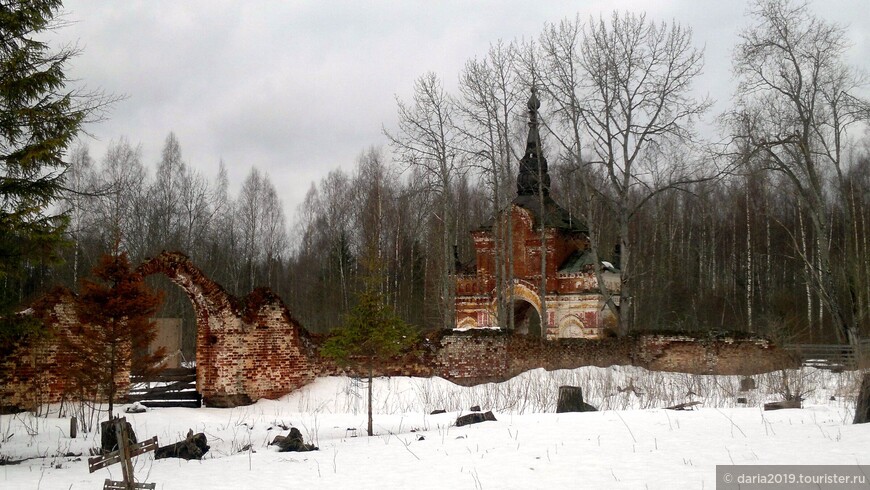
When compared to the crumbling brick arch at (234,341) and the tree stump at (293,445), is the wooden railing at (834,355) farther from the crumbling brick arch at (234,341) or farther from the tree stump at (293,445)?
the tree stump at (293,445)

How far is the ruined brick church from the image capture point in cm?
2767

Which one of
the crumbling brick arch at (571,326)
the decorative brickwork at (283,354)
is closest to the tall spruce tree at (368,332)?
the decorative brickwork at (283,354)

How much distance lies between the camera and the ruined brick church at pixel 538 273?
90.8 feet

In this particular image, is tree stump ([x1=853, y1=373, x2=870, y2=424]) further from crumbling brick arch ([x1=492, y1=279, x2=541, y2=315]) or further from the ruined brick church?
crumbling brick arch ([x1=492, y1=279, x2=541, y2=315])

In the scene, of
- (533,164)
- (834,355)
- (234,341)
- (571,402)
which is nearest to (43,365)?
(234,341)

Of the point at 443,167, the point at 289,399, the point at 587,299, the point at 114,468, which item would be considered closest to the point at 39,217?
the point at 114,468

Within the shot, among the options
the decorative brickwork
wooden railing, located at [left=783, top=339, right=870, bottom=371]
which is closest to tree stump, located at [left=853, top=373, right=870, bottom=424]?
the decorative brickwork

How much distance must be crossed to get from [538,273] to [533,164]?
4142 mm

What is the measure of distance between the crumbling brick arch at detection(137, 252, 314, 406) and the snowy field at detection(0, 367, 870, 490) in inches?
42.2

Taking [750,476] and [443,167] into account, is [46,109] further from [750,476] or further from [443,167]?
[443,167]

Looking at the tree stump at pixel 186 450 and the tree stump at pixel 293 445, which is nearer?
the tree stump at pixel 186 450

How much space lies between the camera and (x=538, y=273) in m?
29.0

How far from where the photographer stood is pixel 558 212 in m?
30.1

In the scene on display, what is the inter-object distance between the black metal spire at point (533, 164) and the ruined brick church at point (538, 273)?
50mm
